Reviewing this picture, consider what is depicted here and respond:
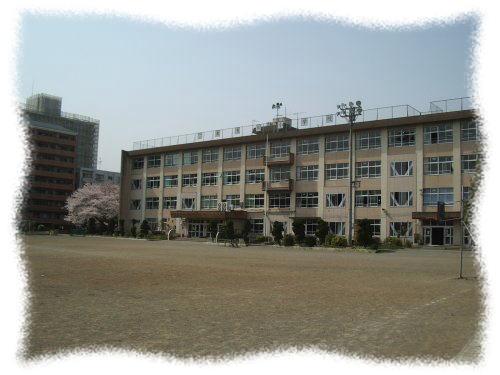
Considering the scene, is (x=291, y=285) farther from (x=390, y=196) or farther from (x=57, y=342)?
(x=390, y=196)

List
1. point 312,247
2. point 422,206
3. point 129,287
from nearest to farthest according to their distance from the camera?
point 129,287 < point 312,247 < point 422,206

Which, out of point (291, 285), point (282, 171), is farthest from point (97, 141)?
point (291, 285)

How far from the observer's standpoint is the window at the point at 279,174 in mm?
61572

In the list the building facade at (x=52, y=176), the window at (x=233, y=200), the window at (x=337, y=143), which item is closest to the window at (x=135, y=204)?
the window at (x=233, y=200)

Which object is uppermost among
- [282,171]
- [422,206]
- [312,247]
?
[282,171]

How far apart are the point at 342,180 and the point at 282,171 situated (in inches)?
355

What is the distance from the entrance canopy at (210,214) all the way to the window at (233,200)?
2.76m

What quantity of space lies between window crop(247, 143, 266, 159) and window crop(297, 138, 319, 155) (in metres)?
5.56

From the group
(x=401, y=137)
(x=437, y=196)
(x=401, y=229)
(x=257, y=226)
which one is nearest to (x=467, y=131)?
(x=401, y=137)

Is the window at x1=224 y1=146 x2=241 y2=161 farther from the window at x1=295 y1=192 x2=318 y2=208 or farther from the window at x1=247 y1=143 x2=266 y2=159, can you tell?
the window at x1=295 y1=192 x2=318 y2=208

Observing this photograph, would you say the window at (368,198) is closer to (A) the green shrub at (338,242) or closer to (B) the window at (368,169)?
(B) the window at (368,169)

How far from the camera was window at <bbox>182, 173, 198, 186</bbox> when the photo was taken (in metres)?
71.6

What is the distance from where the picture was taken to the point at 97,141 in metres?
159

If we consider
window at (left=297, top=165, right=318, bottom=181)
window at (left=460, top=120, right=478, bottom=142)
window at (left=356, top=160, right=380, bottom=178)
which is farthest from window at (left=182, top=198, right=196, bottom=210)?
window at (left=460, top=120, right=478, bottom=142)
